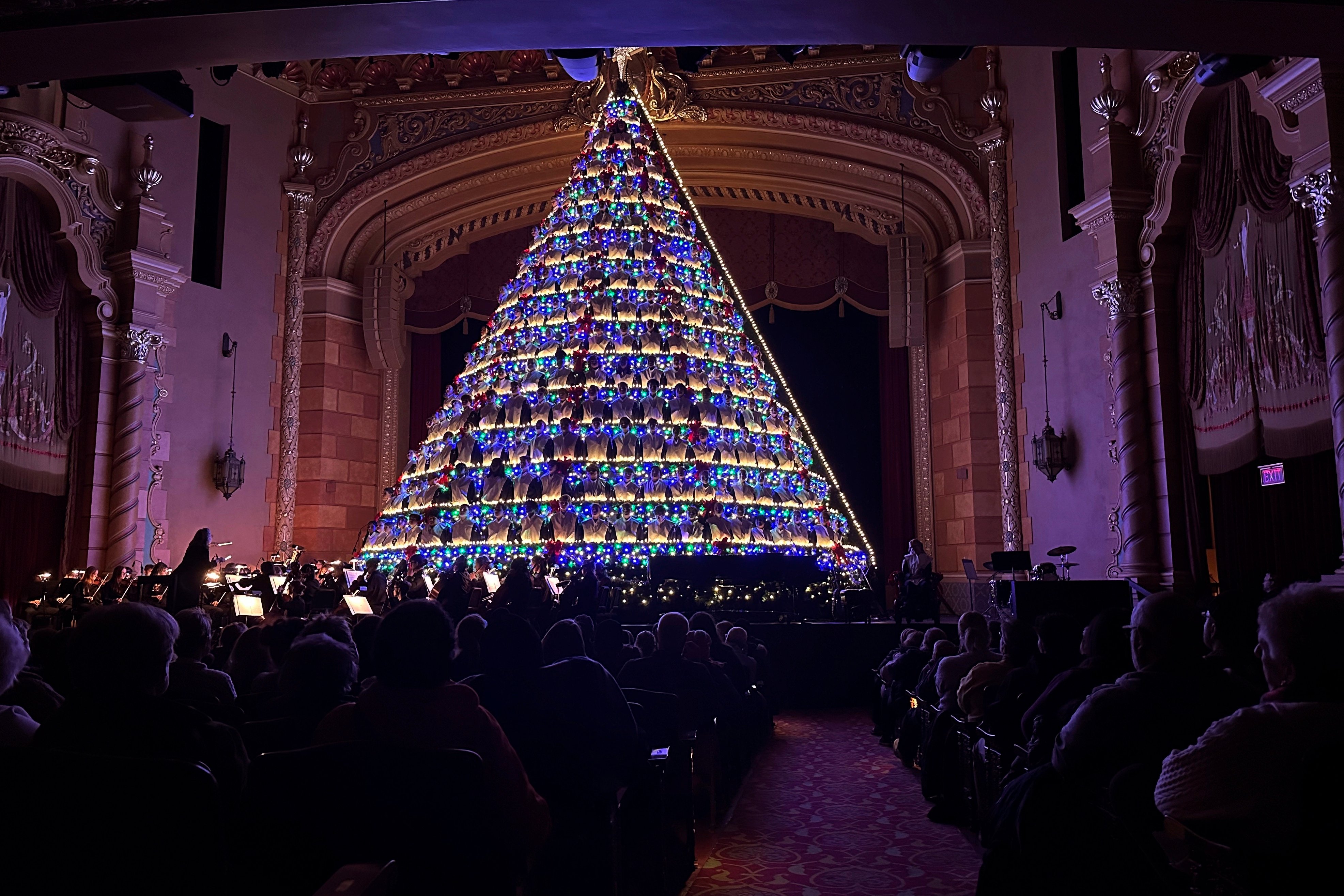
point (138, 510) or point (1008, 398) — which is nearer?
point (138, 510)

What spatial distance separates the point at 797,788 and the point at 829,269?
11899mm

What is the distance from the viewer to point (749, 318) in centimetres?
1390

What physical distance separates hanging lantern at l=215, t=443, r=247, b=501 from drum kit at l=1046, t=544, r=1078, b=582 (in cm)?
1007

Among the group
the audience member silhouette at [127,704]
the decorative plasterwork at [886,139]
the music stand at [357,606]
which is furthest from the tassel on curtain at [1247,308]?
the audience member silhouette at [127,704]

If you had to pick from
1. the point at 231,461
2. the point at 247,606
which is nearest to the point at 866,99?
the point at 231,461

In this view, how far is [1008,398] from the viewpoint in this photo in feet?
41.6

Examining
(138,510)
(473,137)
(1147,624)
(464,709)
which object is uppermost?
(473,137)

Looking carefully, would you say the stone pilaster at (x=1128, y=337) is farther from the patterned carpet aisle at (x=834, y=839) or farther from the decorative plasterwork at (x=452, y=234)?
the decorative plasterwork at (x=452, y=234)

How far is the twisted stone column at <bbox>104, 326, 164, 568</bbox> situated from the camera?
37.1ft

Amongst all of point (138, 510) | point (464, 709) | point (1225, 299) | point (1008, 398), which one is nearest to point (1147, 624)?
point (464, 709)

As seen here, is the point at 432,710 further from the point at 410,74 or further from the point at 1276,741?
the point at 410,74

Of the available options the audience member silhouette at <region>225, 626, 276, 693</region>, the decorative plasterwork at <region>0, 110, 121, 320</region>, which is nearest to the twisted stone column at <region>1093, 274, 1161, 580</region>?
the audience member silhouette at <region>225, 626, 276, 693</region>

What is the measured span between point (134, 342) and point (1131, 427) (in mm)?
11023

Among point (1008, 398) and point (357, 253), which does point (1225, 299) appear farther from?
point (357, 253)
